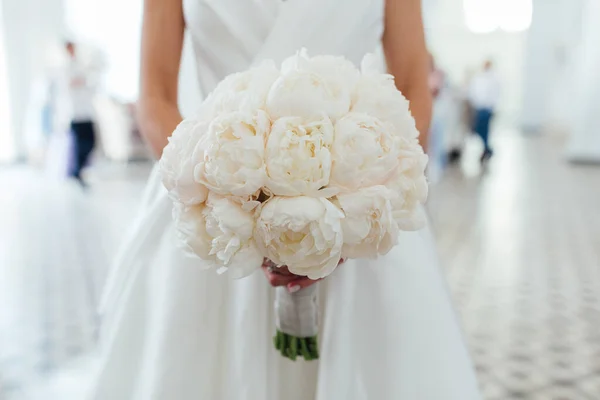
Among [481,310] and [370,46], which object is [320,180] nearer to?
[370,46]

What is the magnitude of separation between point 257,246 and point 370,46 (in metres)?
0.69

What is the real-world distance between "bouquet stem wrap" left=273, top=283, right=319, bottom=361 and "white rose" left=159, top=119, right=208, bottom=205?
313 mm

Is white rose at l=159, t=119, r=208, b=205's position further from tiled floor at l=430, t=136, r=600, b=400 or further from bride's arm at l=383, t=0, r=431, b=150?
tiled floor at l=430, t=136, r=600, b=400

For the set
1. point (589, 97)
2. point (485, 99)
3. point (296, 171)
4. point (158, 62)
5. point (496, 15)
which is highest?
point (496, 15)

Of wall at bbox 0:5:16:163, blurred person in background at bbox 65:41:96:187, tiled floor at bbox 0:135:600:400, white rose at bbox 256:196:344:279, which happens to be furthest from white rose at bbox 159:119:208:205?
wall at bbox 0:5:16:163

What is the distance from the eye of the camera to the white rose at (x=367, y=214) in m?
0.90

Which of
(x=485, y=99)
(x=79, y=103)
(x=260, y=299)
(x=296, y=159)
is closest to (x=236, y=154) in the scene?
(x=296, y=159)

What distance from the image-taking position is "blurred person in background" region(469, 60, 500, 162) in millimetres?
12469

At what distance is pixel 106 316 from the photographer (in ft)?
5.08

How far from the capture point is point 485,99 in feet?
41.0

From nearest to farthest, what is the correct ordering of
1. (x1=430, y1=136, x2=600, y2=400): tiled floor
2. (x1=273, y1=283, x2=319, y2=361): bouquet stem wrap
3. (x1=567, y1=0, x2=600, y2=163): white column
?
1. (x1=273, y1=283, x2=319, y2=361): bouquet stem wrap
2. (x1=430, y1=136, x2=600, y2=400): tiled floor
3. (x1=567, y1=0, x2=600, y2=163): white column

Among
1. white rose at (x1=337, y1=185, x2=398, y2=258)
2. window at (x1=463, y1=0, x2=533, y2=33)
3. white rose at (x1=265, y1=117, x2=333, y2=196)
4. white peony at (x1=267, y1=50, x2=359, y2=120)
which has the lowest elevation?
white rose at (x1=337, y1=185, x2=398, y2=258)

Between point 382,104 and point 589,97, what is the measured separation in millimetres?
11594

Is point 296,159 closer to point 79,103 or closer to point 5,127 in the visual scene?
point 79,103
